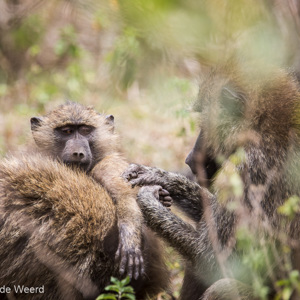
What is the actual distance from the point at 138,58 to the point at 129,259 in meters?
4.01

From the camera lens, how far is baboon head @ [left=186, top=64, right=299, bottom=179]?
369cm

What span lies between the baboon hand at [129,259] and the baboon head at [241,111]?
896mm

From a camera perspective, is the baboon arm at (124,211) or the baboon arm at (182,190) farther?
the baboon arm at (182,190)

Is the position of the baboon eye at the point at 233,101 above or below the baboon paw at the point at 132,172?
above

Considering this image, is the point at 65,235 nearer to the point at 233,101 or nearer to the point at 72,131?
the point at 233,101

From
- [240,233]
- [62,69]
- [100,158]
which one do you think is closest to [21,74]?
[62,69]

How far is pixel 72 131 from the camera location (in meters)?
5.18

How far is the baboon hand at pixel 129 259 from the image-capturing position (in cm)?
356

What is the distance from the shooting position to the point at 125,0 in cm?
276

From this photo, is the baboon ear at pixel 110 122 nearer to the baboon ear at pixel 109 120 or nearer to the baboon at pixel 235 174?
the baboon ear at pixel 109 120

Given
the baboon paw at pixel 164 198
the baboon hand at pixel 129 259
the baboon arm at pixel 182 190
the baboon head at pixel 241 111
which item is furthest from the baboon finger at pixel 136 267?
the baboon head at pixel 241 111

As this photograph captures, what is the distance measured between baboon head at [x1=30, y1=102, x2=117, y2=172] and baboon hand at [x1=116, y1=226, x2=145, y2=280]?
1391 millimetres

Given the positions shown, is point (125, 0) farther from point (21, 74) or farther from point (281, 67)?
point (21, 74)

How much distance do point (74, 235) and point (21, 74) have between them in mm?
6699
